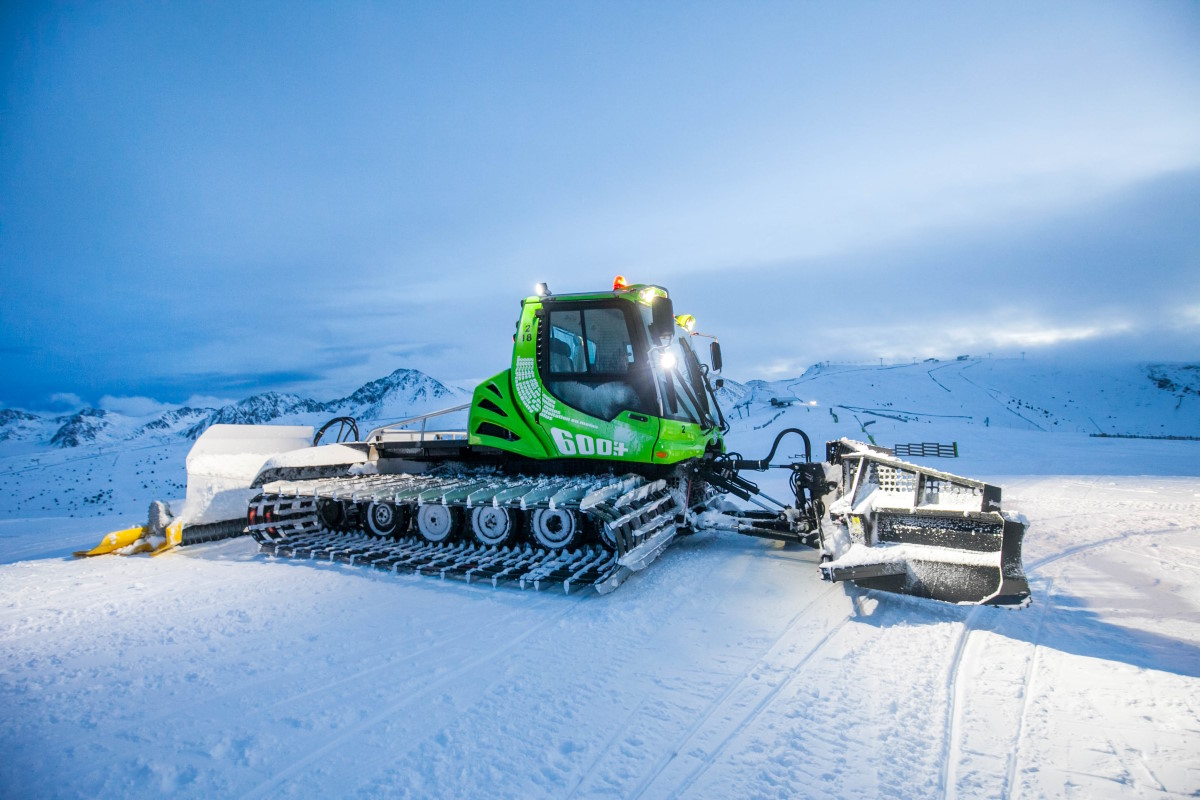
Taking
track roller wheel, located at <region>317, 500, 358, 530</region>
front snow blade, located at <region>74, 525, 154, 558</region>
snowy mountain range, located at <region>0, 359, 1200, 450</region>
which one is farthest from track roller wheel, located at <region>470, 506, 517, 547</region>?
snowy mountain range, located at <region>0, 359, 1200, 450</region>

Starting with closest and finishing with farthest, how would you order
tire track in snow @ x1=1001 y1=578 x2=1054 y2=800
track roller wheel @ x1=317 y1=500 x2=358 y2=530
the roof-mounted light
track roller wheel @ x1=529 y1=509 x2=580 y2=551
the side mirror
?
tire track in snow @ x1=1001 y1=578 x2=1054 y2=800, track roller wheel @ x1=529 y1=509 x2=580 y2=551, the side mirror, the roof-mounted light, track roller wheel @ x1=317 y1=500 x2=358 y2=530

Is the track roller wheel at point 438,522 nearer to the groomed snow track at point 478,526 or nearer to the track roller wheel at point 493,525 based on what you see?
the groomed snow track at point 478,526

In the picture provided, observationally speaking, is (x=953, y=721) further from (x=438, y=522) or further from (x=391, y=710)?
(x=438, y=522)

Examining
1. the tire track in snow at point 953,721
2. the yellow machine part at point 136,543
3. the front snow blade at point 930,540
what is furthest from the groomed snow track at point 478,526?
the tire track in snow at point 953,721

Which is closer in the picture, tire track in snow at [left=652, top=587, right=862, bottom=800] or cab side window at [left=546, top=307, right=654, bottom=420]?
tire track in snow at [left=652, top=587, right=862, bottom=800]

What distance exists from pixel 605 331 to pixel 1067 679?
4775mm

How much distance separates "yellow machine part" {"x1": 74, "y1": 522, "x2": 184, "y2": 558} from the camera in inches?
284

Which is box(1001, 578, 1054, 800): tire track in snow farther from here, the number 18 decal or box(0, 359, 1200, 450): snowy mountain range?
box(0, 359, 1200, 450): snowy mountain range

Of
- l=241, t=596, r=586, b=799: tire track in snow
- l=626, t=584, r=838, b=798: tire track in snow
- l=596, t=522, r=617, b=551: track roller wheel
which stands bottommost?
l=626, t=584, r=838, b=798: tire track in snow

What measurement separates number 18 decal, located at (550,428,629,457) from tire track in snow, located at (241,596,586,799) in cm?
204

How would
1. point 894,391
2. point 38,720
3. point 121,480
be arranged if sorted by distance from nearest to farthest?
point 38,720
point 121,480
point 894,391

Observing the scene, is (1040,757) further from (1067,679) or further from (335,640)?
(335,640)

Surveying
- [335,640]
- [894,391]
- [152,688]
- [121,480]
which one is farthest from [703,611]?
[894,391]

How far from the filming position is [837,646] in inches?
152
